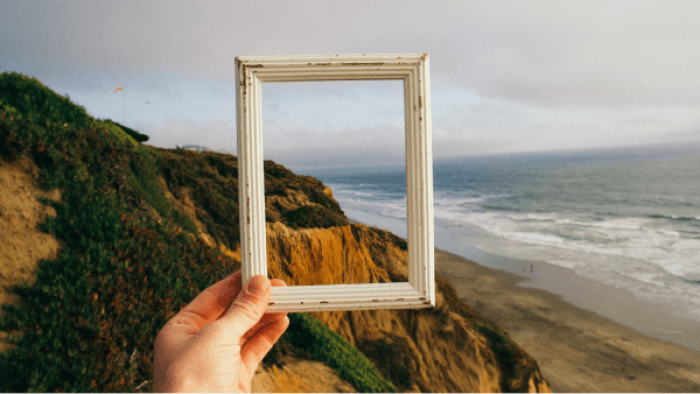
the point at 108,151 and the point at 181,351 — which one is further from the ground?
the point at 108,151

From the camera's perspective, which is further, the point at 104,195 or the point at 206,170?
the point at 206,170

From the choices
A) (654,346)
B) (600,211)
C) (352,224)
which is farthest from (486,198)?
(352,224)

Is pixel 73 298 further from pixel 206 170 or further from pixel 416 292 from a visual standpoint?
pixel 206 170

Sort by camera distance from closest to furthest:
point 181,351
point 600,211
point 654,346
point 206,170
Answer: point 181,351 < point 206,170 < point 654,346 < point 600,211

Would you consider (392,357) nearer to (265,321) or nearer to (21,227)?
(265,321)

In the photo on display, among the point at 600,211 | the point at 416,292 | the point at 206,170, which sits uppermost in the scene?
the point at 206,170

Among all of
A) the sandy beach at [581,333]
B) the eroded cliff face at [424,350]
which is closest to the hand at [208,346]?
the eroded cliff face at [424,350]

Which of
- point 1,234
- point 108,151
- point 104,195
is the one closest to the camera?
point 1,234
